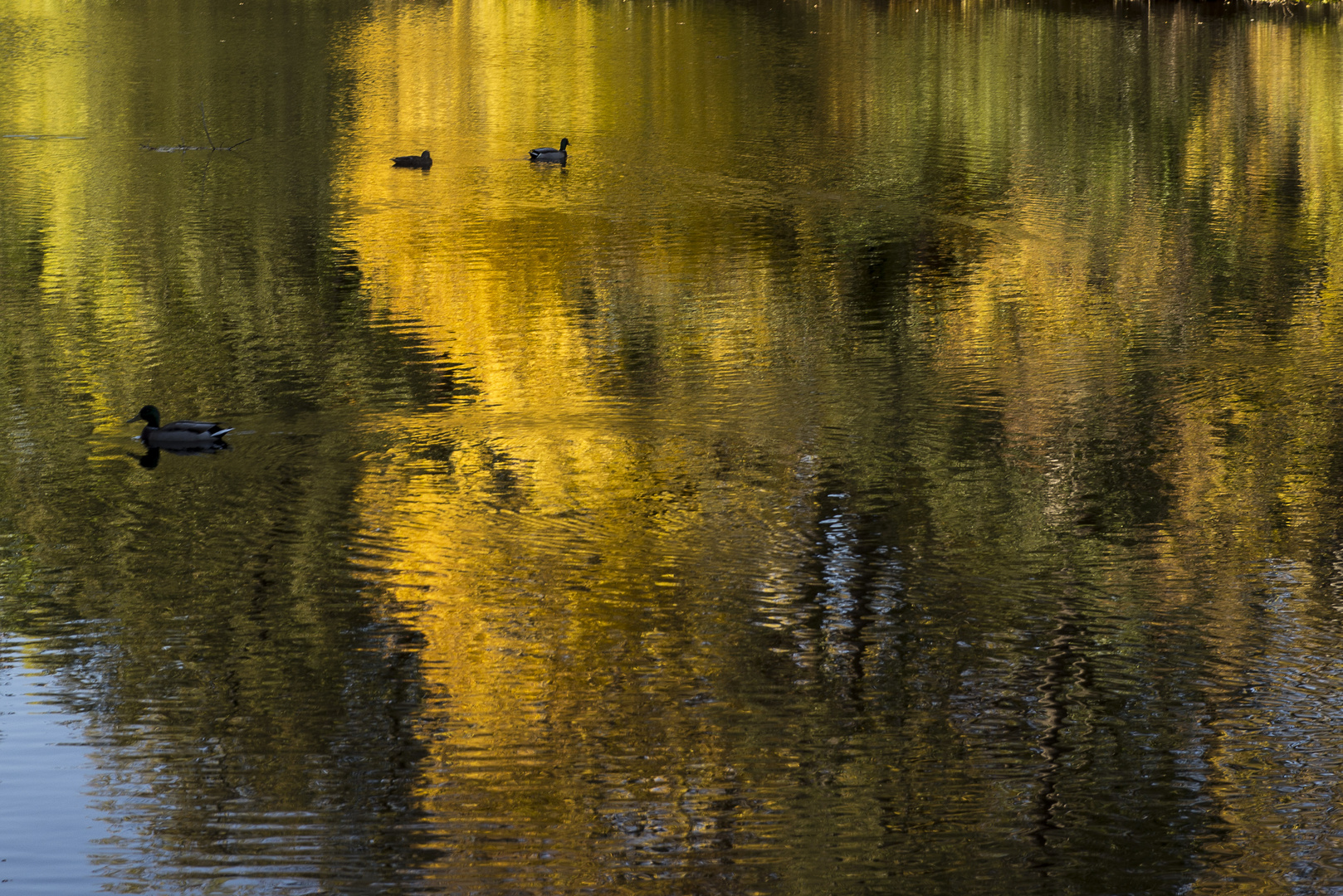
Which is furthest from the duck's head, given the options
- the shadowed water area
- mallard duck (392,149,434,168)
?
mallard duck (392,149,434,168)

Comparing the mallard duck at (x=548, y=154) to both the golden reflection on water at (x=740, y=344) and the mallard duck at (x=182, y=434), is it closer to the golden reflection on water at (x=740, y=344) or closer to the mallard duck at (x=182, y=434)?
the golden reflection on water at (x=740, y=344)

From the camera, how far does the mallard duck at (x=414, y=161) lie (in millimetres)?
36219

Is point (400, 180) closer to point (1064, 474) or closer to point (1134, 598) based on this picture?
point (1064, 474)

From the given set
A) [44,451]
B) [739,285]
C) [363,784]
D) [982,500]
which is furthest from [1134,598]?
[739,285]

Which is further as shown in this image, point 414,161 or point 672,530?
point 414,161

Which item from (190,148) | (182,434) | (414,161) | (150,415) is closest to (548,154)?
(414,161)

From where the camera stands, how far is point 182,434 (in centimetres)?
1758

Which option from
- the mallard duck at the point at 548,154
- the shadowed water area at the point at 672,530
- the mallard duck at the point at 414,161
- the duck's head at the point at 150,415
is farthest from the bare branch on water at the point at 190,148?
the duck's head at the point at 150,415

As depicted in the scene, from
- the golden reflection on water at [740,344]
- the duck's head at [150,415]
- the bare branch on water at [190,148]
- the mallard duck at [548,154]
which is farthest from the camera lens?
the bare branch on water at [190,148]

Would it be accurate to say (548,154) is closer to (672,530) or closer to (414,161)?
(414,161)

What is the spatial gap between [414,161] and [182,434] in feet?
64.4

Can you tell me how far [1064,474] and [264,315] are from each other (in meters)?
12.4

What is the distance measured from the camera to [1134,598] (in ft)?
44.9

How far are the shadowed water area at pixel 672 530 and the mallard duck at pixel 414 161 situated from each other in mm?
745
